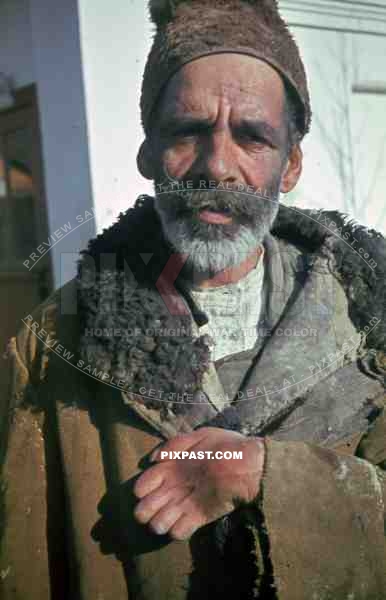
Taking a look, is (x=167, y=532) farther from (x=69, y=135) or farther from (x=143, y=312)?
(x=69, y=135)

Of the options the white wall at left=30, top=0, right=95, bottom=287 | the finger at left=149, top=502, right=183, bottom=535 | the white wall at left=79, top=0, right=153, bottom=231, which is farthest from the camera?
the white wall at left=30, top=0, right=95, bottom=287

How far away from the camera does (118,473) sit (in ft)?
3.94

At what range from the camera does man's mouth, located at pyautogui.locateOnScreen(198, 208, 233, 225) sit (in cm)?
125

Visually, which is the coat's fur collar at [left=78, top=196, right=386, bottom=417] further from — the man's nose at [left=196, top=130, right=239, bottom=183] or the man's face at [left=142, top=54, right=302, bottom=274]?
the man's nose at [left=196, top=130, right=239, bottom=183]

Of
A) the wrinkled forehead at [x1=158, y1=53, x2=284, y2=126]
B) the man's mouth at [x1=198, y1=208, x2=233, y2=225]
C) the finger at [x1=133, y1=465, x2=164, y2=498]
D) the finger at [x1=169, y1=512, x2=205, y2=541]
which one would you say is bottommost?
the finger at [x1=169, y1=512, x2=205, y2=541]

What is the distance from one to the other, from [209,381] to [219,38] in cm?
63

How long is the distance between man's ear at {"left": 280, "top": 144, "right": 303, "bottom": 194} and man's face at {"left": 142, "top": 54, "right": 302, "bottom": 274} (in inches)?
1.0

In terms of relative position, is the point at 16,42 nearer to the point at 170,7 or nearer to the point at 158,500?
the point at 170,7

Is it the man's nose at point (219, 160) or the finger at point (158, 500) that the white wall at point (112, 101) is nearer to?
the man's nose at point (219, 160)

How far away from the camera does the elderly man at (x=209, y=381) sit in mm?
1087

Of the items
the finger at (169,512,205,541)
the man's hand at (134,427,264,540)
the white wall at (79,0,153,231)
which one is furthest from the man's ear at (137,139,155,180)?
the finger at (169,512,205,541)

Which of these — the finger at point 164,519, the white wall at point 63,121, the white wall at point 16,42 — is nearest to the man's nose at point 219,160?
the finger at point 164,519

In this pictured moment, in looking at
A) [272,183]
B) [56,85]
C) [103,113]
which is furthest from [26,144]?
[272,183]

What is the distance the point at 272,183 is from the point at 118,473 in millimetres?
623
